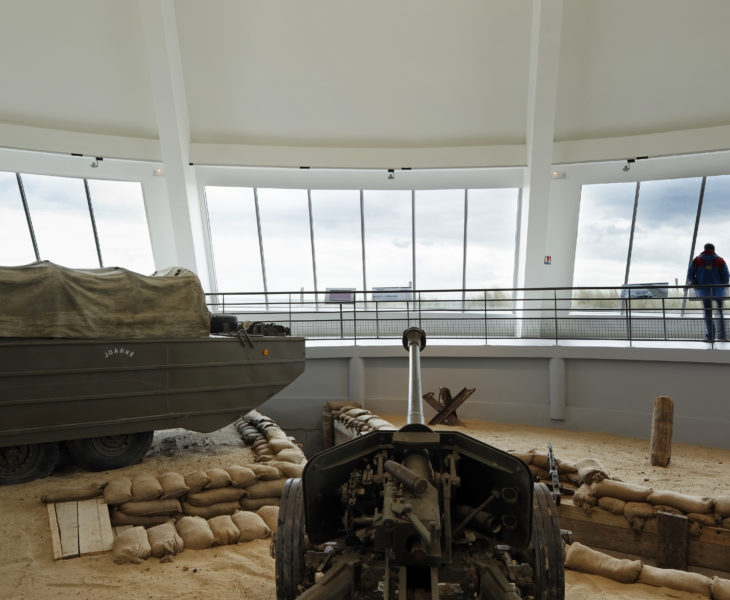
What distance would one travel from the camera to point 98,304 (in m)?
6.90

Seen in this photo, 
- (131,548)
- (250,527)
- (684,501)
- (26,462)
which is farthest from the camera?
(26,462)

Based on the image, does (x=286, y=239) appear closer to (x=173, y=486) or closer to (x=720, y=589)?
(x=173, y=486)

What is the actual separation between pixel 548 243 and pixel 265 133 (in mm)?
7614

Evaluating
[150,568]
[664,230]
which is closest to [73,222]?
[150,568]

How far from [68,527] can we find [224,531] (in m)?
1.45

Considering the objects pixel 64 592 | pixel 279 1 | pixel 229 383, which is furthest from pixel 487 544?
pixel 279 1

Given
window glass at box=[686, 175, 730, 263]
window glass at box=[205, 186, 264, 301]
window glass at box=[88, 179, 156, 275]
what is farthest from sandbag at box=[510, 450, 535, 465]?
window glass at box=[88, 179, 156, 275]

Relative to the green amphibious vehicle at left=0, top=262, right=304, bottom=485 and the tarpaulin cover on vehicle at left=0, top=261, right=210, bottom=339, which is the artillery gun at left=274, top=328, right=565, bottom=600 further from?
the tarpaulin cover on vehicle at left=0, top=261, right=210, bottom=339

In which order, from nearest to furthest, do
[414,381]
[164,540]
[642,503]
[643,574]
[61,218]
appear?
1. [414,381]
2. [643,574]
3. [164,540]
4. [642,503]
5. [61,218]

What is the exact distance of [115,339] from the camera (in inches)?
275

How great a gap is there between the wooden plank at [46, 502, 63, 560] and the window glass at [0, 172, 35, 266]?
11.0 m

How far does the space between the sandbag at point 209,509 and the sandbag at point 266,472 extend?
0.42 meters

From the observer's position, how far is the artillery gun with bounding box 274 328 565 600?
341cm

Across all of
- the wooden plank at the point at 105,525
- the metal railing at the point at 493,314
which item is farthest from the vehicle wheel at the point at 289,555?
the metal railing at the point at 493,314
